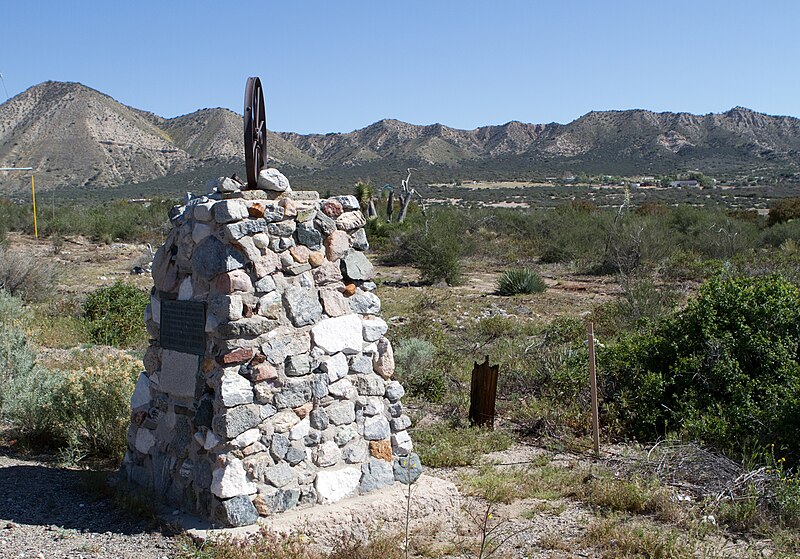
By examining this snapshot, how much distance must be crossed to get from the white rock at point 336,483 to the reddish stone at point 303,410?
0.42 meters

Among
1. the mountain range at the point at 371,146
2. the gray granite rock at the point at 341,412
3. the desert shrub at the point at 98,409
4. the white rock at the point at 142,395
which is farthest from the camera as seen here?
the mountain range at the point at 371,146

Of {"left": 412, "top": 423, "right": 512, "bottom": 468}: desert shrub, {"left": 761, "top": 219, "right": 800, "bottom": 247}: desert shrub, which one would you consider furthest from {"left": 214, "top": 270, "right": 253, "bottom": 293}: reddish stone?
{"left": 761, "top": 219, "right": 800, "bottom": 247}: desert shrub

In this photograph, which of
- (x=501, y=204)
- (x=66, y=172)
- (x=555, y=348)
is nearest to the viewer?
(x=555, y=348)

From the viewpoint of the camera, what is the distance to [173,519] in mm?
4867

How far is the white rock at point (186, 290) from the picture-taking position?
511 cm

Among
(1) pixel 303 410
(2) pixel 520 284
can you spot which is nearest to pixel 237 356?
(1) pixel 303 410

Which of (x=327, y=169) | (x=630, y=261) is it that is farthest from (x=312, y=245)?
(x=327, y=169)

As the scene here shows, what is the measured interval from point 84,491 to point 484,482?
3020 mm

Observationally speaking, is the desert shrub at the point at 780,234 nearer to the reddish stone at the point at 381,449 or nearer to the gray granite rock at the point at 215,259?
the reddish stone at the point at 381,449

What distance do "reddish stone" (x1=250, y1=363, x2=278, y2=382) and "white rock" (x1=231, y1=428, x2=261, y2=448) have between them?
1.08 ft

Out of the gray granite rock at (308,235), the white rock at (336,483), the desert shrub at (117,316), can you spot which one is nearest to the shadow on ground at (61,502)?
the white rock at (336,483)

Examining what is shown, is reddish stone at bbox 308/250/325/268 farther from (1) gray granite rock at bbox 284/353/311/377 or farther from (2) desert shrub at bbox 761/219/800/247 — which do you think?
(2) desert shrub at bbox 761/219/800/247

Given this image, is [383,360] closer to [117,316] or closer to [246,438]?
[246,438]

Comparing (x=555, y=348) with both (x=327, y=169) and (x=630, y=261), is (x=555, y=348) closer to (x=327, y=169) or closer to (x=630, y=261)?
(x=630, y=261)
